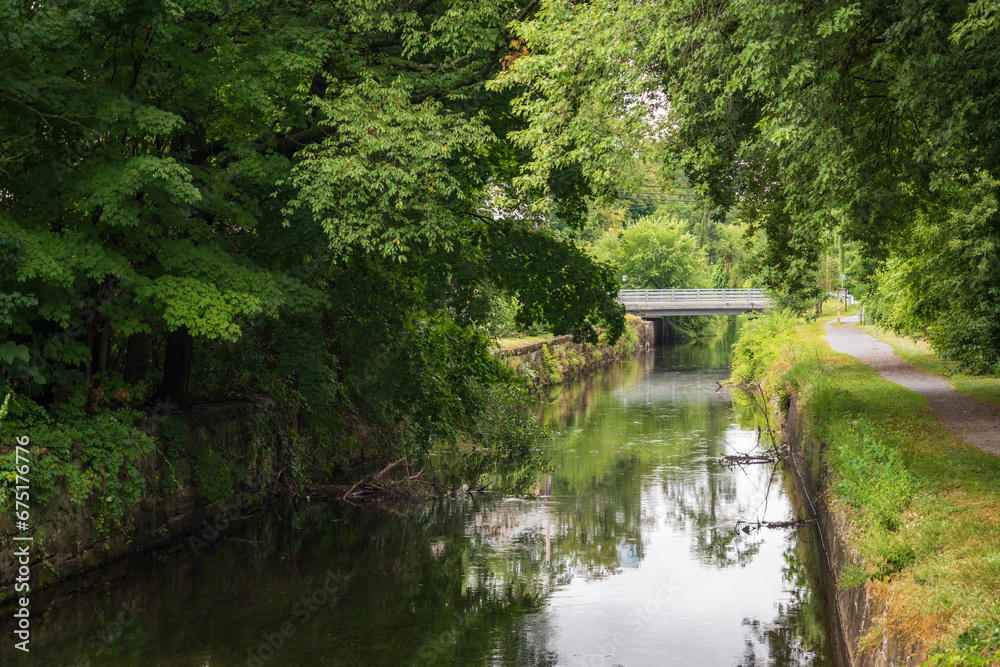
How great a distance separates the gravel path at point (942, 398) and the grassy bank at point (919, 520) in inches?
13.8

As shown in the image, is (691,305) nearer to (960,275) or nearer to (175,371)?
(960,275)

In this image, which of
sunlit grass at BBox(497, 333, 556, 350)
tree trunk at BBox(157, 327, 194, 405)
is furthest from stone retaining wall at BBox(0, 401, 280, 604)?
sunlit grass at BBox(497, 333, 556, 350)

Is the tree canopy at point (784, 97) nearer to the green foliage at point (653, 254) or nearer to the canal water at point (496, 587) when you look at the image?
the canal water at point (496, 587)

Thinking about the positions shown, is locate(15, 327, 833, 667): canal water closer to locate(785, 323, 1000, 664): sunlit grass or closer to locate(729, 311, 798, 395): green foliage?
locate(785, 323, 1000, 664): sunlit grass

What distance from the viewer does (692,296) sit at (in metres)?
67.5

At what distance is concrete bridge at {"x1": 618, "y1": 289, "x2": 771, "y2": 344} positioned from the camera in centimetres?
6269

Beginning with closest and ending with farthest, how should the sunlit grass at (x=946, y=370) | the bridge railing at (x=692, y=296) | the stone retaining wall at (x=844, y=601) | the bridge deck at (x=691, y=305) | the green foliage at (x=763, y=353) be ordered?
the stone retaining wall at (x=844, y=601) < the sunlit grass at (x=946, y=370) < the green foliage at (x=763, y=353) < the bridge deck at (x=691, y=305) < the bridge railing at (x=692, y=296)

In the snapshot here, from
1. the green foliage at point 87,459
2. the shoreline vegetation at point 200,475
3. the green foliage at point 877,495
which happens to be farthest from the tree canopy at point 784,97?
the green foliage at point 87,459

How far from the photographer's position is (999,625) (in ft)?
20.7

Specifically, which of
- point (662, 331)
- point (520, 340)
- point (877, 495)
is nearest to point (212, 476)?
point (877, 495)

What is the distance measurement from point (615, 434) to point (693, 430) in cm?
233

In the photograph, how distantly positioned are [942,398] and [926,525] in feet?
38.3

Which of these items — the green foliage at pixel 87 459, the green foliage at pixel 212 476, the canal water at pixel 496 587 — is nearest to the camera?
the canal water at pixel 496 587

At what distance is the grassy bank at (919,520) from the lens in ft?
22.7
